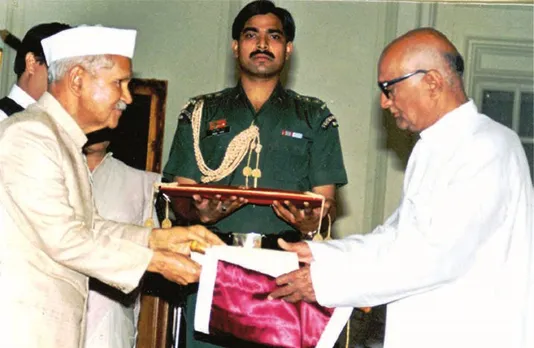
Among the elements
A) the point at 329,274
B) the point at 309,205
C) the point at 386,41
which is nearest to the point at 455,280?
the point at 329,274

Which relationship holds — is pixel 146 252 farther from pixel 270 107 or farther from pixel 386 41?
pixel 386 41

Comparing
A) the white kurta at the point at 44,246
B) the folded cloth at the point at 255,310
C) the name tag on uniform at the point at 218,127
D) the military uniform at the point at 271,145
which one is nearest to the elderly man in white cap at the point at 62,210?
the white kurta at the point at 44,246

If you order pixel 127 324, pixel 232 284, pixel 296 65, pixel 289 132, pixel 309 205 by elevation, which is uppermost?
pixel 296 65

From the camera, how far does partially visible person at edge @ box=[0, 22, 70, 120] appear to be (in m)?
4.92

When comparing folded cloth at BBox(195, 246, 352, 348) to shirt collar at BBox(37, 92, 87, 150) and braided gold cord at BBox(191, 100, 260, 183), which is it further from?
braided gold cord at BBox(191, 100, 260, 183)

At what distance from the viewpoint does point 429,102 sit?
4059mm

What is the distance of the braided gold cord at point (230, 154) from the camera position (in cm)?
514

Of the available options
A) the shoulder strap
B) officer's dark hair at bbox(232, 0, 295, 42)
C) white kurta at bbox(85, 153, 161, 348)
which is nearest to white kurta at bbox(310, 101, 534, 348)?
white kurta at bbox(85, 153, 161, 348)

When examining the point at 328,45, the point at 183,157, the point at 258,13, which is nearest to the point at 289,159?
the point at 183,157

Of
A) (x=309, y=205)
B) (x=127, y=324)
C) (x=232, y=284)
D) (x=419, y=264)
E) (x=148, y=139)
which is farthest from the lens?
(x=148, y=139)

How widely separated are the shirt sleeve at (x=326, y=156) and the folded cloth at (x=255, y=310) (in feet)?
3.55

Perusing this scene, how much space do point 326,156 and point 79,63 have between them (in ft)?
5.74

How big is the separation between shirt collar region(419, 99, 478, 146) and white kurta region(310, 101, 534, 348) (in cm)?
4

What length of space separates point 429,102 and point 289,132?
130 cm
